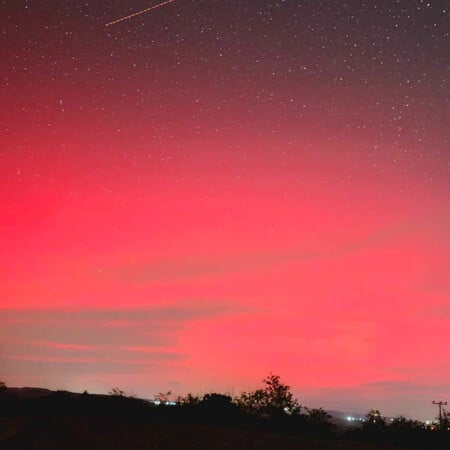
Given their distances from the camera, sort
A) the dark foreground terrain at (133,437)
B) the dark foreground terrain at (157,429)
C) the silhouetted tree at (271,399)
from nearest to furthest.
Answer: the dark foreground terrain at (133,437) < the dark foreground terrain at (157,429) < the silhouetted tree at (271,399)

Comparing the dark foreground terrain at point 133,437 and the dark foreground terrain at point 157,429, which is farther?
the dark foreground terrain at point 157,429

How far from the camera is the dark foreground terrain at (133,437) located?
13.5m

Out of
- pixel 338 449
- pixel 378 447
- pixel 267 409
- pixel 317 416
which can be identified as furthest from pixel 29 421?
pixel 267 409

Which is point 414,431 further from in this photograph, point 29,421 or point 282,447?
point 29,421

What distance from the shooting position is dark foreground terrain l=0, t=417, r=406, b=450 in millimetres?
13477

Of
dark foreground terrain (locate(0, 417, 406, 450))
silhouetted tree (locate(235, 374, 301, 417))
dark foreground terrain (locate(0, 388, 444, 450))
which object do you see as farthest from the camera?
silhouetted tree (locate(235, 374, 301, 417))

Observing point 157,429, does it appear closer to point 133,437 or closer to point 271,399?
point 133,437

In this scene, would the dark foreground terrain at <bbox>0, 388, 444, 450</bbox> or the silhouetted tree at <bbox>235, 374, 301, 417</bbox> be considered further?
the silhouetted tree at <bbox>235, 374, 301, 417</bbox>

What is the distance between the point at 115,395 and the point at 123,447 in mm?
9102

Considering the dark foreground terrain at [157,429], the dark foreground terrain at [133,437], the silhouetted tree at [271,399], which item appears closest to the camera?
the dark foreground terrain at [133,437]

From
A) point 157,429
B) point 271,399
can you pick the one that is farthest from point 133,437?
point 271,399

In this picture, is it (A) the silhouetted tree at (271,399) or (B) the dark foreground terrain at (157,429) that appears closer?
(B) the dark foreground terrain at (157,429)

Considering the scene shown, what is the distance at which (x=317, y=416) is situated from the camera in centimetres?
2619

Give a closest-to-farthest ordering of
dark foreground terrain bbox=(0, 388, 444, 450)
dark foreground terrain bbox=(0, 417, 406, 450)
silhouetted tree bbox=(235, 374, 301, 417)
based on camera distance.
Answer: dark foreground terrain bbox=(0, 417, 406, 450) < dark foreground terrain bbox=(0, 388, 444, 450) < silhouetted tree bbox=(235, 374, 301, 417)
